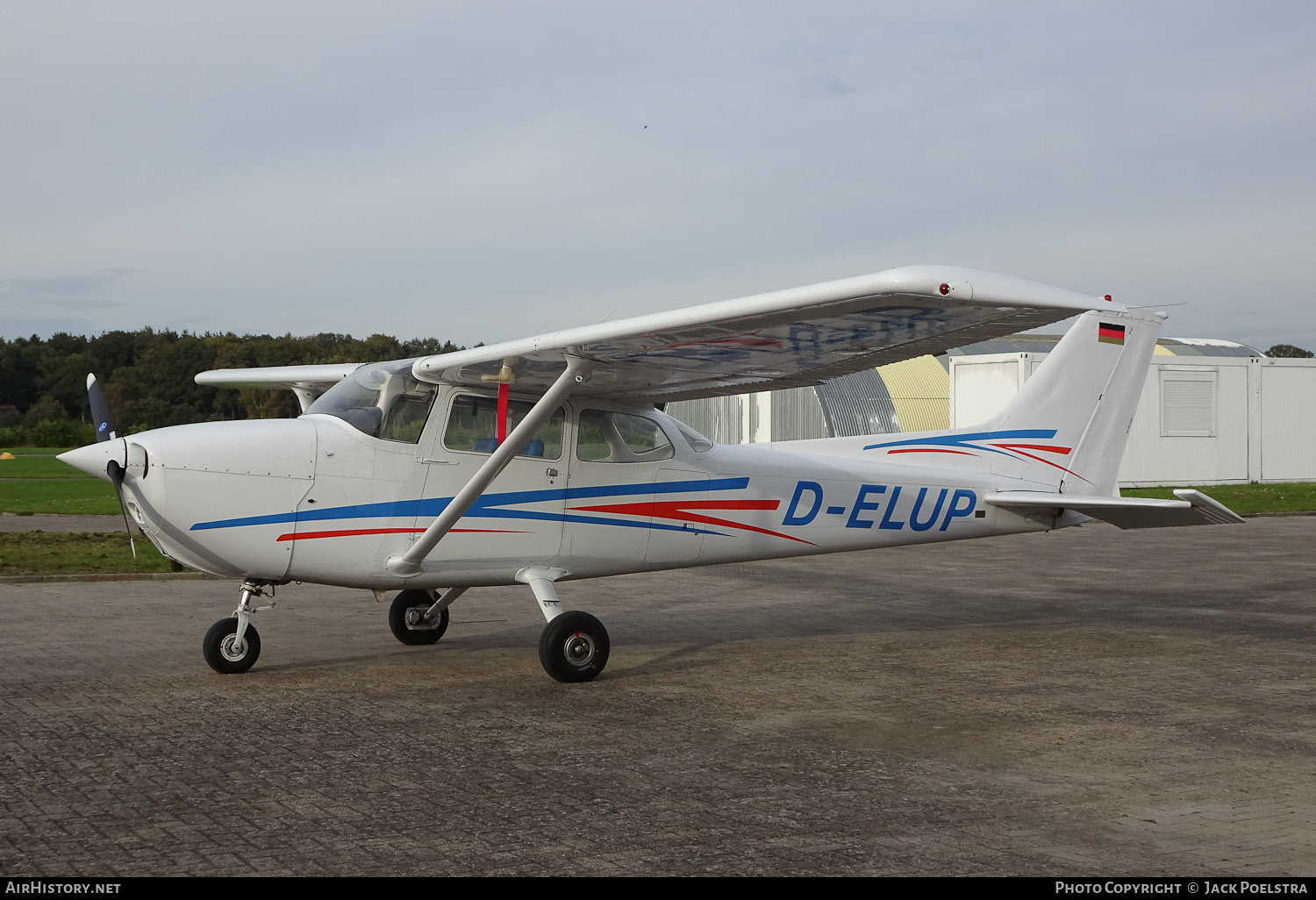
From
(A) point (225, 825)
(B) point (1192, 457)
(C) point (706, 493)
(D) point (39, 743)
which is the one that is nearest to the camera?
(A) point (225, 825)

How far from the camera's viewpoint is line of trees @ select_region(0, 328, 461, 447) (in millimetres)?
57531

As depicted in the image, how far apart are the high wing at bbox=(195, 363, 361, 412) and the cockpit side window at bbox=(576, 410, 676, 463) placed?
243 centimetres

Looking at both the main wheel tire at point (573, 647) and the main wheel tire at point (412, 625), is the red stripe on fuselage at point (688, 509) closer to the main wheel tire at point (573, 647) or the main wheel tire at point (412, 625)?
the main wheel tire at point (573, 647)

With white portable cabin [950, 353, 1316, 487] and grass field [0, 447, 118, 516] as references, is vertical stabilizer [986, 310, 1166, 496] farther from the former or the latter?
white portable cabin [950, 353, 1316, 487]

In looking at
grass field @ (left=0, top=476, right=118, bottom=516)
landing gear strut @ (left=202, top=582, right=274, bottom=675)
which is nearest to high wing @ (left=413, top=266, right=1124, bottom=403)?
landing gear strut @ (left=202, top=582, right=274, bottom=675)

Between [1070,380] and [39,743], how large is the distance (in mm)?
8264

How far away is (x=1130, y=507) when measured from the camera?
9.18 meters

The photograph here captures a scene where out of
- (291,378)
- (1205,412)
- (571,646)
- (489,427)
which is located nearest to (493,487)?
(489,427)

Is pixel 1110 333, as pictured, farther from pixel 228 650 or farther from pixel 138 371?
pixel 138 371

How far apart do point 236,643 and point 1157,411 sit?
88.2 ft

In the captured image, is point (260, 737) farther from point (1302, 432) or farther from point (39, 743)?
point (1302, 432)

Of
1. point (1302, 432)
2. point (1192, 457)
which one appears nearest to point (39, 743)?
point (1192, 457)

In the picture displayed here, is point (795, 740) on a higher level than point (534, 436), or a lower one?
lower

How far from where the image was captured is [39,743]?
6086 millimetres
